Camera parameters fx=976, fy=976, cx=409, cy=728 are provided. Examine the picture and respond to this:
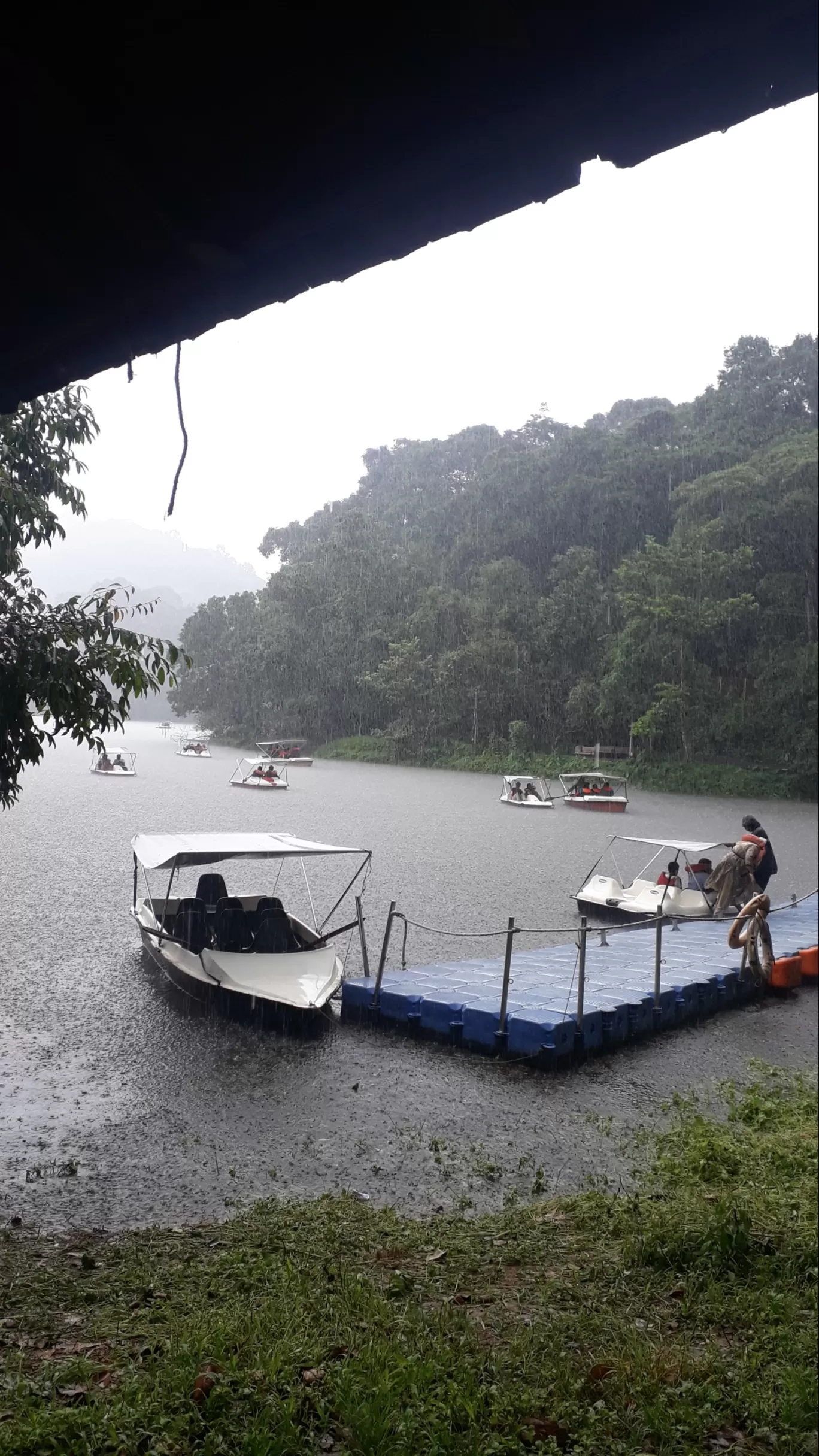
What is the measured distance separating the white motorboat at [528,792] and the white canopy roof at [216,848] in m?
1.83

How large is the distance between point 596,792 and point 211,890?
4.02m

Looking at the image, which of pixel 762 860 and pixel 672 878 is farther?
pixel 672 878

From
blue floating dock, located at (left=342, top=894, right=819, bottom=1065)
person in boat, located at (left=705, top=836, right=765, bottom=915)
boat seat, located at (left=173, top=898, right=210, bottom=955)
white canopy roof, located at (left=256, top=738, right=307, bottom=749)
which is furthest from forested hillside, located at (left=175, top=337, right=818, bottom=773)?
blue floating dock, located at (left=342, top=894, right=819, bottom=1065)

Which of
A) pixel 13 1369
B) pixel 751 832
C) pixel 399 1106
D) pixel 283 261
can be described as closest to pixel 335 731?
pixel 399 1106

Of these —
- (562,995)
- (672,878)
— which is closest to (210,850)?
(562,995)

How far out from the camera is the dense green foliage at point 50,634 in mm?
4379

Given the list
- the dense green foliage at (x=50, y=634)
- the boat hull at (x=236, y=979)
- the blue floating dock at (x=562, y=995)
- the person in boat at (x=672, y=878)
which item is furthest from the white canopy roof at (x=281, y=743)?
the person in boat at (x=672, y=878)

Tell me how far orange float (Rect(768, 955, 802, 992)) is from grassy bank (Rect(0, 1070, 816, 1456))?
4729 millimetres

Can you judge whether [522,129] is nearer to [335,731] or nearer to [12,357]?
[12,357]

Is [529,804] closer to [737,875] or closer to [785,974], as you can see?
[737,875]

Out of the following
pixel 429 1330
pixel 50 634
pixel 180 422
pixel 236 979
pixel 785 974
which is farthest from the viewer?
pixel 785 974

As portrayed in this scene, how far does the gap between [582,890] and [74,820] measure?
519 cm

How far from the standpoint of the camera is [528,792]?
364 inches

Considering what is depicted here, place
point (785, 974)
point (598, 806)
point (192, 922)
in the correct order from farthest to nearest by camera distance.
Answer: point (598, 806) < point (785, 974) < point (192, 922)
